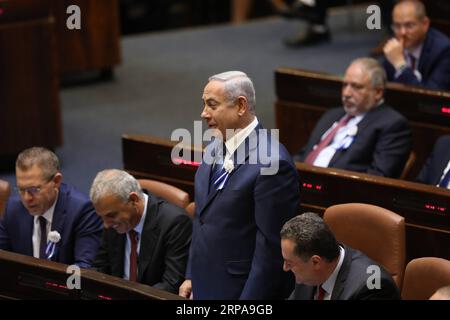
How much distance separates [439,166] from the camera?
417 cm

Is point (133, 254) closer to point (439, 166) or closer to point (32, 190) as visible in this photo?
point (32, 190)

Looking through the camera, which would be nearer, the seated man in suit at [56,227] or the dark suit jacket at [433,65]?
the seated man in suit at [56,227]

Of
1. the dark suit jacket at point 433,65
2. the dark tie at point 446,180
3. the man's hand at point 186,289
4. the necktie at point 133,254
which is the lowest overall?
the man's hand at point 186,289

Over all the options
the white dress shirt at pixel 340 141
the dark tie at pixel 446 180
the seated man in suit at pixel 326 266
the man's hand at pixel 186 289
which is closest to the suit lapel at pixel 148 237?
the man's hand at pixel 186 289

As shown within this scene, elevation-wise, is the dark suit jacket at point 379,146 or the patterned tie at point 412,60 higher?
the patterned tie at point 412,60

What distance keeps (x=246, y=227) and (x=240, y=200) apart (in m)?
0.09

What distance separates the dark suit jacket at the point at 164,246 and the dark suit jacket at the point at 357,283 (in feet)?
2.07

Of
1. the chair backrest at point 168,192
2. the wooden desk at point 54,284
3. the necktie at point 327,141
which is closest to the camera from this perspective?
the wooden desk at point 54,284

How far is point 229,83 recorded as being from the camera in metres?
3.01

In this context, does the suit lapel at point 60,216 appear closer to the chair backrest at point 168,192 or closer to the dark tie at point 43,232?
the dark tie at point 43,232

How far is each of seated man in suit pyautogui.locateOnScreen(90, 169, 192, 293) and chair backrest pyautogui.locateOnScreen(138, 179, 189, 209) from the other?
0.86 ft

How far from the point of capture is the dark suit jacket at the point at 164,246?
3.52 m

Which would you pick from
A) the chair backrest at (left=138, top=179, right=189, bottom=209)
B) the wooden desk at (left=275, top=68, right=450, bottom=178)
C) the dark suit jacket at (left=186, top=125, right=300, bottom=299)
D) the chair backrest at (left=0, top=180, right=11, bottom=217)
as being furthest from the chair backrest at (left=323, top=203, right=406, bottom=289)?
the chair backrest at (left=0, top=180, right=11, bottom=217)

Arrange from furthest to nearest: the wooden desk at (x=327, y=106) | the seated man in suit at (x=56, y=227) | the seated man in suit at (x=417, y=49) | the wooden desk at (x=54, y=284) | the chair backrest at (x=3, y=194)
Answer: the seated man in suit at (x=417, y=49) < the wooden desk at (x=327, y=106) < the chair backrest at (x=3, y=194) < the seated man in suit at (x=56, y=227) < the wooden desk at (x=54, y=284)
